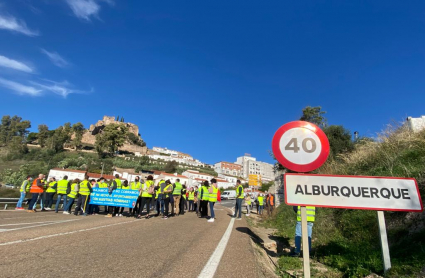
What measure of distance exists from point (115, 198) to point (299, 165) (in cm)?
898

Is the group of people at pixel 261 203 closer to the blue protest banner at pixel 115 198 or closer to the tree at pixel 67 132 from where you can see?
the blue protest banner at pixel 115 198

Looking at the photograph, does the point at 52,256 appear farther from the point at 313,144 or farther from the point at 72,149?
the point at 72,149

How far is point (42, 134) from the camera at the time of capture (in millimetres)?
103125

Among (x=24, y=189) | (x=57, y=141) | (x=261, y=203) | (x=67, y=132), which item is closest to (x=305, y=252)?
(x=24, y=189)

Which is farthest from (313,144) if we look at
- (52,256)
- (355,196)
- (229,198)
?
(229,198)

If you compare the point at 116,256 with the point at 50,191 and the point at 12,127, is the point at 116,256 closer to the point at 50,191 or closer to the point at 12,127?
the point at 50,191

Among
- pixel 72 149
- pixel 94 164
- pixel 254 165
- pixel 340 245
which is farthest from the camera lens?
pixel 254 165

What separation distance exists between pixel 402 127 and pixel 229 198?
47.0 metres

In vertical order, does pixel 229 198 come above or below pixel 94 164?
below

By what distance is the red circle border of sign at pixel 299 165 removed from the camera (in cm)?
300

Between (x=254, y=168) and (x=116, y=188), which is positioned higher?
(x=254, y=168)

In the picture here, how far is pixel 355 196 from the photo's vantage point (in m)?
2.85

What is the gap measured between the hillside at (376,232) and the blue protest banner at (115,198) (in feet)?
20.9

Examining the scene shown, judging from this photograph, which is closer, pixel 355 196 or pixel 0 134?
pixel 355 196
